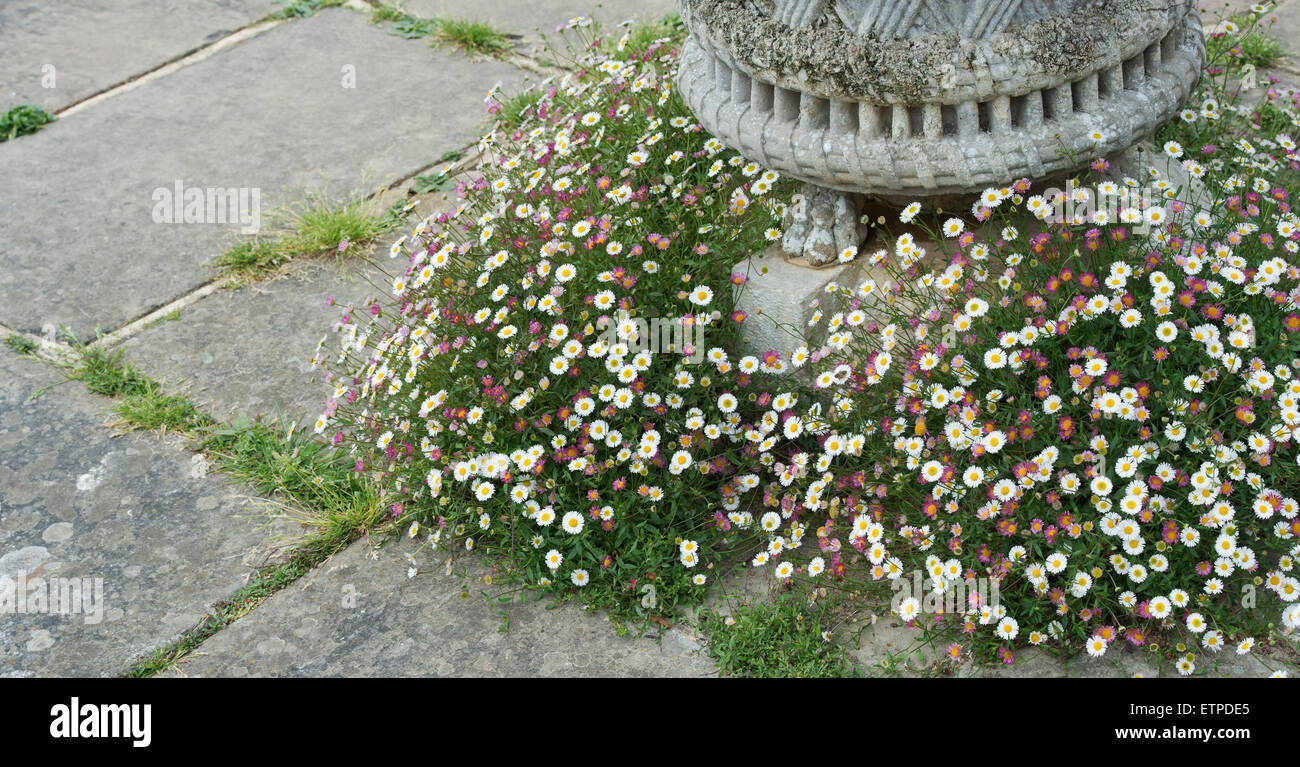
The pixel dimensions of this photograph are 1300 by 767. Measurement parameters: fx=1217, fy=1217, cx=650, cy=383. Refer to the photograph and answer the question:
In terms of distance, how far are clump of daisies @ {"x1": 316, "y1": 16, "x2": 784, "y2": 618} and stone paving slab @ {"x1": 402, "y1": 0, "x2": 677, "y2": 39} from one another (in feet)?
7.51

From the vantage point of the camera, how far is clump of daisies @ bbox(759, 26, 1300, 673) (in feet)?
8.56

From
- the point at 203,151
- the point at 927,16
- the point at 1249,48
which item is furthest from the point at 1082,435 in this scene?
the point at 203,151

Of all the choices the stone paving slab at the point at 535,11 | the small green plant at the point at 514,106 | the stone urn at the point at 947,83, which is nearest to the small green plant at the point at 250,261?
the small green plant at the point at 514,106

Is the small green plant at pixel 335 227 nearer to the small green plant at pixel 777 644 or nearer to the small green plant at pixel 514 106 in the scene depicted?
the small green plant at pixel 514 106

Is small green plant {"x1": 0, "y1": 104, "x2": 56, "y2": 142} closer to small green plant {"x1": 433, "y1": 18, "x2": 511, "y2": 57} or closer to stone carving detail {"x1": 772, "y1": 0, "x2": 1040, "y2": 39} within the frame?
small green plant {"x1": 433, "y1": 18, "x2": 511, "y2": 57}

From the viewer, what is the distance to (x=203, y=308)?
4340 mm

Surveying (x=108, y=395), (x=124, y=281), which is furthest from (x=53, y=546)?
(x=124, y=281)

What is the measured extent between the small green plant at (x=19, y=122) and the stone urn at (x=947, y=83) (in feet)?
11.7

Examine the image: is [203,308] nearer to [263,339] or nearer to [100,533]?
[263,339]

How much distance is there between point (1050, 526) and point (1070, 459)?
0.17 m

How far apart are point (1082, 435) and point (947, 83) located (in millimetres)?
896

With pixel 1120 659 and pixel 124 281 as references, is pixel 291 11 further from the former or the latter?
pixel 1120 659

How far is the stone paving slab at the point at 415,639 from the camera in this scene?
290 centimetres

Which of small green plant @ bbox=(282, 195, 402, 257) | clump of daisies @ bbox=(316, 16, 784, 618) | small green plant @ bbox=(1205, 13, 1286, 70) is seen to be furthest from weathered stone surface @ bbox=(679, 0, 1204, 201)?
small green plant @ bbox=(282, 195, 402, 257)
